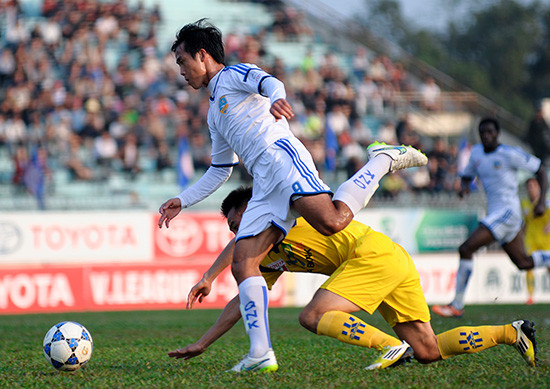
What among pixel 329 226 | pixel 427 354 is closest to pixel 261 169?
pixel 329 226

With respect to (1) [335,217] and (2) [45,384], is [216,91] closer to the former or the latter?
(1) [335,217]

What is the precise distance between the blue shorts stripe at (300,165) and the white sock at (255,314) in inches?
29.1

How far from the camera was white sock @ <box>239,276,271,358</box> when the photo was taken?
5250 millimetres

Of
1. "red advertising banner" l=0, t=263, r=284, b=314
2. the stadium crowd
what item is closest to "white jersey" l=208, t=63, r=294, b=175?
"red advertising banner" l=0, t=263, r=284, b=314

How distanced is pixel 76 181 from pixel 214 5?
9.18m

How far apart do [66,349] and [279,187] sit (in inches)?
77.3

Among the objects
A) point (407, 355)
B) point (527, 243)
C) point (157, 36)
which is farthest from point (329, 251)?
point (157, 36)

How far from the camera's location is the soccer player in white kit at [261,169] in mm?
5273

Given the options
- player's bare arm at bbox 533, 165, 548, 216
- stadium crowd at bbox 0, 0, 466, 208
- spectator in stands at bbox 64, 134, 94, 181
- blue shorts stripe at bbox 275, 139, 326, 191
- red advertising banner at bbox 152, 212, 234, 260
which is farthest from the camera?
stadium crowd at bbox 0, 0, 466, 208

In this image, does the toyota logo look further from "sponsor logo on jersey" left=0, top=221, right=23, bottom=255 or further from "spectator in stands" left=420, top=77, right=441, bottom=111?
"spectator in stands" left=420, top=77, right=441, bottom=111

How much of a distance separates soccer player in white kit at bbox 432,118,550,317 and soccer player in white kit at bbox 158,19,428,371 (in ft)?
17.6

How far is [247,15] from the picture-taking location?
24344mm

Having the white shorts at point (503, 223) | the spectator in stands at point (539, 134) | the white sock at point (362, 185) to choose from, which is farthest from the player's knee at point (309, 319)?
the spectator in stands at point (539, 134)

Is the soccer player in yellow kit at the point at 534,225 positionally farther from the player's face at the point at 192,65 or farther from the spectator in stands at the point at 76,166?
the player's face at the point at 192,65
